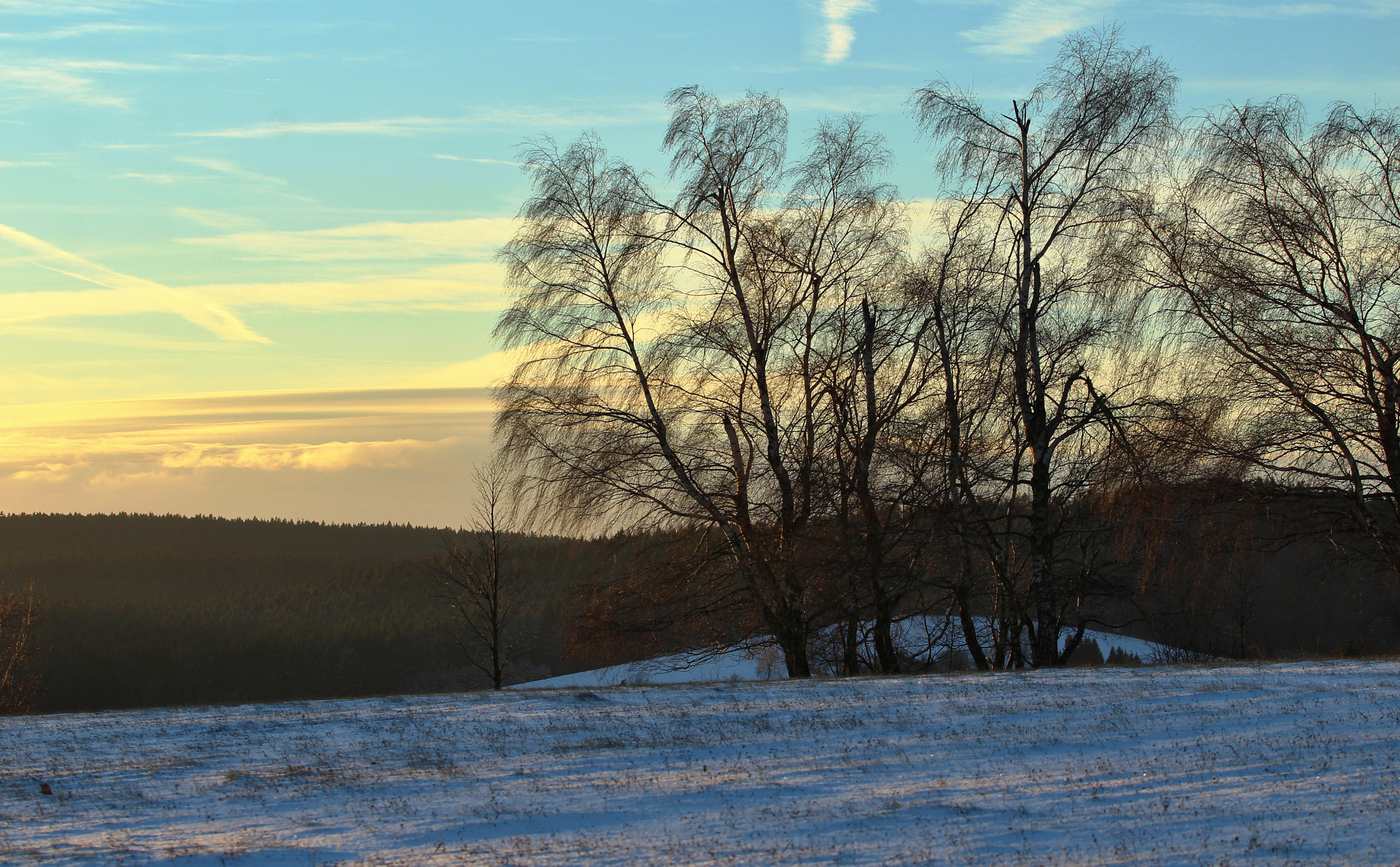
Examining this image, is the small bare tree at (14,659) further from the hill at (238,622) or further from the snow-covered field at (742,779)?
the snow-covered field at (742,779)

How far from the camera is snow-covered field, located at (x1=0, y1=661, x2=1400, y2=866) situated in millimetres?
6418

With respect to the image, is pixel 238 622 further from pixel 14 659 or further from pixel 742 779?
pixel 742 779

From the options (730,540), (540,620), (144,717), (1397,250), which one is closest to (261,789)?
(144,717)

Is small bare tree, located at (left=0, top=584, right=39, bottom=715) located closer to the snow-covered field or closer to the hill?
the hill

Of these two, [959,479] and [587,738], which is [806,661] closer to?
[959,479]

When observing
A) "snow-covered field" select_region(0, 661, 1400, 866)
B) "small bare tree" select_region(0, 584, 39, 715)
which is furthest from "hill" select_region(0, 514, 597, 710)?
"snow-covered field" select_region(0, 661, 1400, 866)

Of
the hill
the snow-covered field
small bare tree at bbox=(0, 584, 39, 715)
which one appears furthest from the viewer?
the hill

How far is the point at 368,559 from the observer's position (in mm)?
132125

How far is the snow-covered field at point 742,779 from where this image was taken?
6.42m

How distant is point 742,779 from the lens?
8281 millimetres

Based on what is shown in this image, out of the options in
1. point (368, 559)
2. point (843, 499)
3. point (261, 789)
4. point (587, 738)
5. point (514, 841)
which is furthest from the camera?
point (368, 559)

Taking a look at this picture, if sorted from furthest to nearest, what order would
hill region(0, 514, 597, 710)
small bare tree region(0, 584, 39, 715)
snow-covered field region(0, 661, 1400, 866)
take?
1. hill region(0, 514, 597, 710)
2. small bare tree region(0, 584, 39, 715)
3. snow-covered field region(0, 661, 1400, 866)

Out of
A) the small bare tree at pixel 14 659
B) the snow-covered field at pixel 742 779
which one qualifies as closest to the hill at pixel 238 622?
the small bare tree at pixel 14 659

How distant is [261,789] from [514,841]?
272 centimetres
